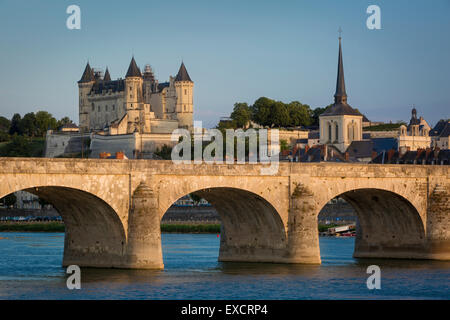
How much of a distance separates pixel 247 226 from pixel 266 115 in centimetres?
13050

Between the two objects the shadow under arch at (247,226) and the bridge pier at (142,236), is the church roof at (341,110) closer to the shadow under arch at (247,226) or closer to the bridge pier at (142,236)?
the shadow under arch at (247,226)

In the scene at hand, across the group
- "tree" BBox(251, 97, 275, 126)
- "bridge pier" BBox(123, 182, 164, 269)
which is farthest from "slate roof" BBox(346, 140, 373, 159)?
"bridge pier" BBox(123, 182, 164, 269)

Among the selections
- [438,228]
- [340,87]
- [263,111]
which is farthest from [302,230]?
[263,111]

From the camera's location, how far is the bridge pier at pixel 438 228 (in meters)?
60.8

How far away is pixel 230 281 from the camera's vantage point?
4950cm

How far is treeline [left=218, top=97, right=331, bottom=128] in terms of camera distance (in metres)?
187

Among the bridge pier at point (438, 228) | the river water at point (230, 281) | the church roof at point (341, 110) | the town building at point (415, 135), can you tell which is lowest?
the river water at point (230, 281)

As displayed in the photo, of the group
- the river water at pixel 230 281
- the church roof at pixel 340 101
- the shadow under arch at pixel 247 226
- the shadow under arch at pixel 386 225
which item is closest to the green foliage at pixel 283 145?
the church roof at pixel 340 101

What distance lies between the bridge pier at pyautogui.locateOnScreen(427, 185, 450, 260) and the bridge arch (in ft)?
68.3

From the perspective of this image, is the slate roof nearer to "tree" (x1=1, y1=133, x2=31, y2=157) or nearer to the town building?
the town building

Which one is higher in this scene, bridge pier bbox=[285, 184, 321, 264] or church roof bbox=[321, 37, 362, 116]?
church roof bbox=[321, 37, 362, 116]

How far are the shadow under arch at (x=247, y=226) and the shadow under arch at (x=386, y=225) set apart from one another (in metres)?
6.39

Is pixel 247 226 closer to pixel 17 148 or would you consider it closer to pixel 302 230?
pixel 302 230

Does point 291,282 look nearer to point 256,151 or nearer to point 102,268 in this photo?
point 102,268
